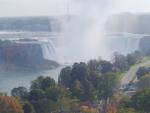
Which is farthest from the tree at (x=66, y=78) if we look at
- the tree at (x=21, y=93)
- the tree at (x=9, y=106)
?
the tree at (x=9, y=106)

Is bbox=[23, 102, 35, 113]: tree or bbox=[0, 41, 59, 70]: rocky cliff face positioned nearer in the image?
bbox=[23, 102, 35, 113]: tree

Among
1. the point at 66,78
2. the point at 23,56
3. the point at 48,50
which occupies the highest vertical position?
the point at 48,50

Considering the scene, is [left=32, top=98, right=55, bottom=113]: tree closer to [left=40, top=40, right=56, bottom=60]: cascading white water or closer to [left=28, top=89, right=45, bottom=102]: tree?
[left=28, top=89, right=45, bottom=102]: tree

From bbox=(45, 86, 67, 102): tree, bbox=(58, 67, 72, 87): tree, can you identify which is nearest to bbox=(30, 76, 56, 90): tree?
bbox=(45, 86, 67, 102): tree

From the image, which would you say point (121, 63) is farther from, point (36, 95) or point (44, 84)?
point (36, 95)

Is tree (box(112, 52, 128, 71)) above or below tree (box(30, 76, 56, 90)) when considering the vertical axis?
above

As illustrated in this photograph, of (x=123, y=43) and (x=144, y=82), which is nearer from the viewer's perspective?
(x=144, y=82)

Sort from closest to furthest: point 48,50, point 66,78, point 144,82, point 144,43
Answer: point 144,82 < point 66,78 < point 48,50 < point 144,43

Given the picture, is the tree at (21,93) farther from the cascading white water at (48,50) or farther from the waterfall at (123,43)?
the waterfall at (123,43)

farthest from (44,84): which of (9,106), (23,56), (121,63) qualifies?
(23,56)
